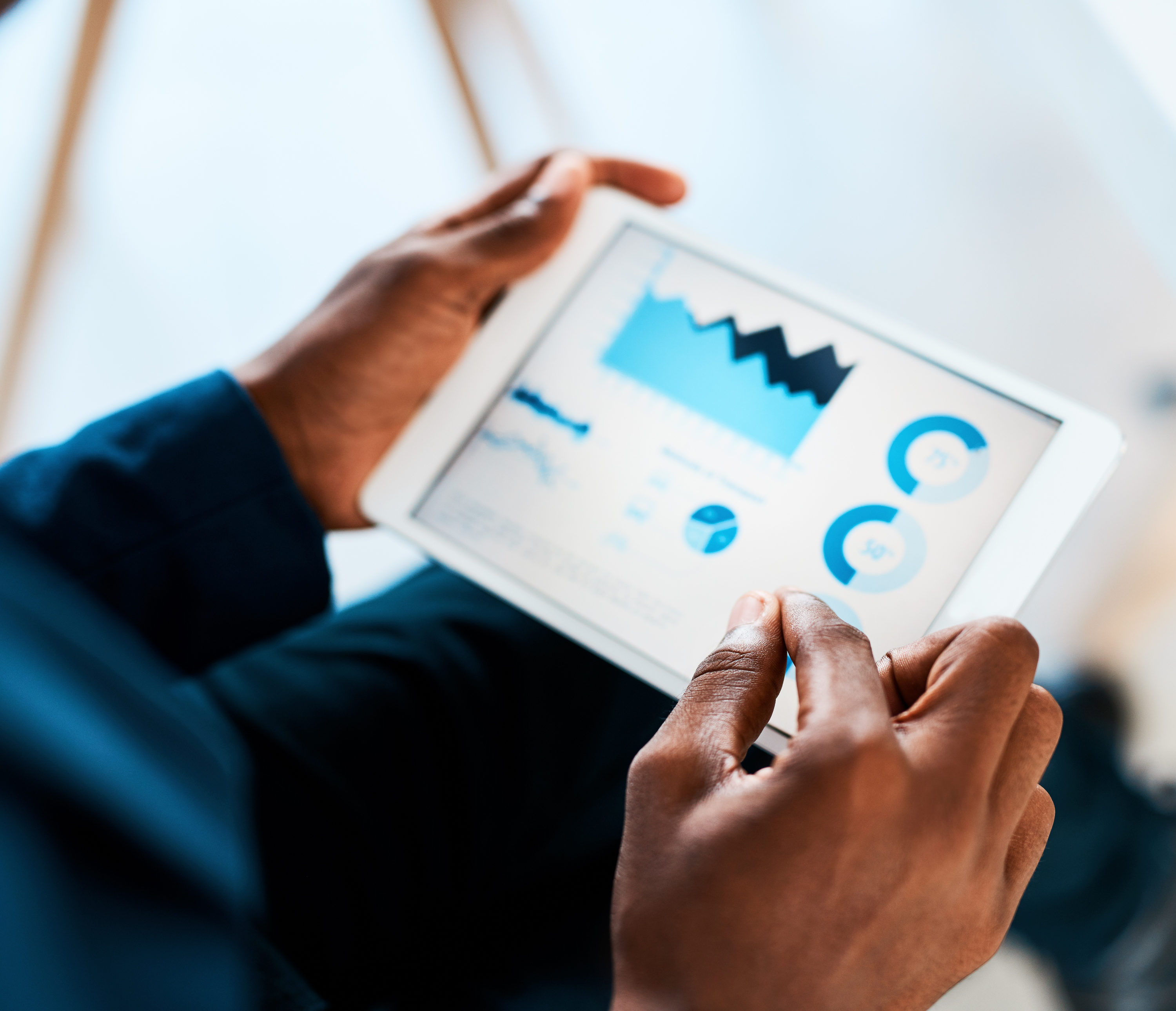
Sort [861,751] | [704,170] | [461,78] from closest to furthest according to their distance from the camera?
[861,751], [704,170], [461,78]

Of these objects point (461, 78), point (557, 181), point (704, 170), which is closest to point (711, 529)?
point (557, 181)

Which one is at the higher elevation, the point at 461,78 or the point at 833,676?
the point at 461,78

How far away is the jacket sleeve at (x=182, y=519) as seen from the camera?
0.50 metres

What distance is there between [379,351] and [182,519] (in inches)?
6.6

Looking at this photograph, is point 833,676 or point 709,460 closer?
point 833,676

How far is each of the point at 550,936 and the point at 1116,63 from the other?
24.2 inches

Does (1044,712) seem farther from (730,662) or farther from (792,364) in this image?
(792,364)

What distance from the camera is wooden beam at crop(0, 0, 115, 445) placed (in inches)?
32.5

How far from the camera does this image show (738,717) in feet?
1.07

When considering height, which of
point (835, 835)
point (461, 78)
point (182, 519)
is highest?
point (461, 78)

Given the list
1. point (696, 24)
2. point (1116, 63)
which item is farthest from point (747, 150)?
point (1116, 63)

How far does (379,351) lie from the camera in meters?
0.59

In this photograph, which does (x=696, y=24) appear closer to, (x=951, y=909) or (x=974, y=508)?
(x=974, y=508)

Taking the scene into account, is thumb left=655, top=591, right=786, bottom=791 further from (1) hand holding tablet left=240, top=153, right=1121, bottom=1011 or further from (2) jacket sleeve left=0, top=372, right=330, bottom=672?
(2) jacket sleeve left=0, top=372, right=330, bottom=672
